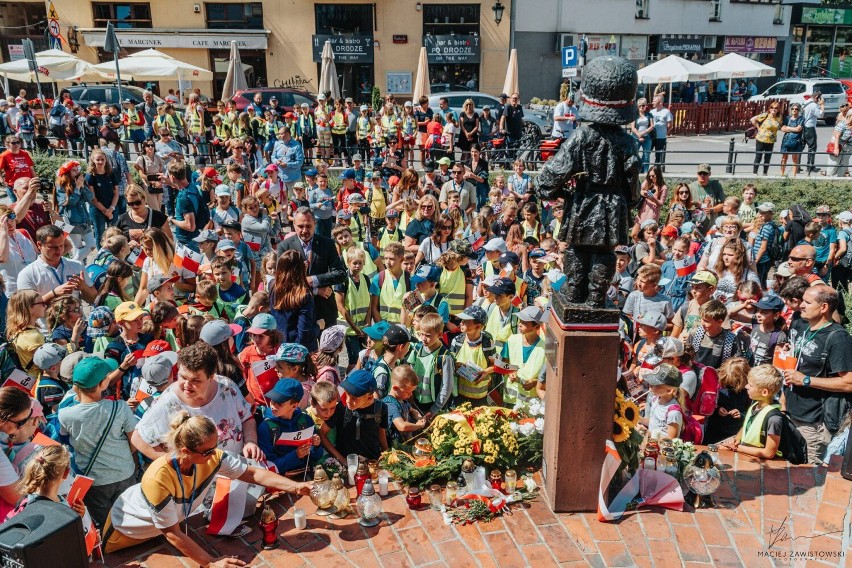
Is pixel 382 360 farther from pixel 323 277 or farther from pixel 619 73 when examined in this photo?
pixel 619 73

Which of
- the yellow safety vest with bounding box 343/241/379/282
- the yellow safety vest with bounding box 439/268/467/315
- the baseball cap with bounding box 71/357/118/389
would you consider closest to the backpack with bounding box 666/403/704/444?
the yellow safety vest with bounding box 439/268/467/315

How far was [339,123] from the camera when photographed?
18328 millimetres

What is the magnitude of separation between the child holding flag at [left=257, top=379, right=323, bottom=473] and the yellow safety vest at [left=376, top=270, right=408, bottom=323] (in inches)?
105

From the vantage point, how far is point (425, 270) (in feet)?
24.2

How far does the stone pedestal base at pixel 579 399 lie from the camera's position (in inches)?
176

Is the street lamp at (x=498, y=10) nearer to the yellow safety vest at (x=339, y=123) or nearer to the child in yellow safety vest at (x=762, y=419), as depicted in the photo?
the yellow safety vest at (x=339, y=123)

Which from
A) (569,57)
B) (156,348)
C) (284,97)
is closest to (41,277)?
(156,348)

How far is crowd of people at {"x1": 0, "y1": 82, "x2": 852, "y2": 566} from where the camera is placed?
177 inches

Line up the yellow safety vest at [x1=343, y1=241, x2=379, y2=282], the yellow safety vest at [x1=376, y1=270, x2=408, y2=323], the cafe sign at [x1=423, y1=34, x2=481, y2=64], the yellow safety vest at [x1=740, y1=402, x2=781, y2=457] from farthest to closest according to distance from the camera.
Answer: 1. the cafe sign at [x1=423, y1=34, x2=481, y2=64]
2. the yellow safety vest at [x1=343, y1=241, x2=379, y2=282]
3. the yellow safety vest at [x1=376, y1=270, x2=408, y2=323]
4. the yellow safety vest at [x1=740, y1=402, x2=781, y2=457]

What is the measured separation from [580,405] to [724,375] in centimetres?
213

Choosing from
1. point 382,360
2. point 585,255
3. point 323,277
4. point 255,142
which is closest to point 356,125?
point 255,142

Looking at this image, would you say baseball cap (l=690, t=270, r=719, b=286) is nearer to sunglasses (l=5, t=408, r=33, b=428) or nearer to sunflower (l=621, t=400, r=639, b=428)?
sunflower (l=621, t=400, r=639, b=428)

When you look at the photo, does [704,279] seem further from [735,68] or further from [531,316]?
[735,68]

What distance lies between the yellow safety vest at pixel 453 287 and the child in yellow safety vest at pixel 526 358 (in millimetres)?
1493
